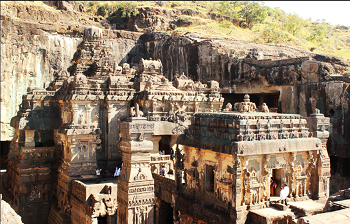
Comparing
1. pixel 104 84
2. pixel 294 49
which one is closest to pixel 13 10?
pixel 104 84

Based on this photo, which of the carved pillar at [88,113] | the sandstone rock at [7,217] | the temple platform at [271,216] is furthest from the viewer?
the carved pillar at [88,113]

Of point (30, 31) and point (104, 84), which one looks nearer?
point (104, 84)

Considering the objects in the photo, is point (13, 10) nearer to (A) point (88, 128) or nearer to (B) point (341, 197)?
(A) point (88, 128)

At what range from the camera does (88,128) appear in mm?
15961

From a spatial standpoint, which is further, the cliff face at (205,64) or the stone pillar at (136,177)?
the cliff face at (205,64)

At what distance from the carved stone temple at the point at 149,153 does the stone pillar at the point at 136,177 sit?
3 centimetres

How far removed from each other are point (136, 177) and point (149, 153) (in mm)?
821

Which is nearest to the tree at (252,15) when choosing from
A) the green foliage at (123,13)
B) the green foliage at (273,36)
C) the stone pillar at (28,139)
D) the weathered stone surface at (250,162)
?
the green foliage at (273,36)

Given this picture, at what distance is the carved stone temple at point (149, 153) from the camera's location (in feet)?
32.9

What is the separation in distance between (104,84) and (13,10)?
64.2 ft

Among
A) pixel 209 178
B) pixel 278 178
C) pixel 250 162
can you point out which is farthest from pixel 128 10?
Result: pixel 250 162

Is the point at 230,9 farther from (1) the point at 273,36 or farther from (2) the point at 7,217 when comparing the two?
(2) the point at 7,217

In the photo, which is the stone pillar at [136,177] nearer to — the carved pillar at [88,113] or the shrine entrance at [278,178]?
the shrine entrance at [278,178]

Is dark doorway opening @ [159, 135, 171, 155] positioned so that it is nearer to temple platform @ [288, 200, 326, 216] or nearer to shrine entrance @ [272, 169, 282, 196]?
shrine entrance @ [272, 169, 282, 196]
